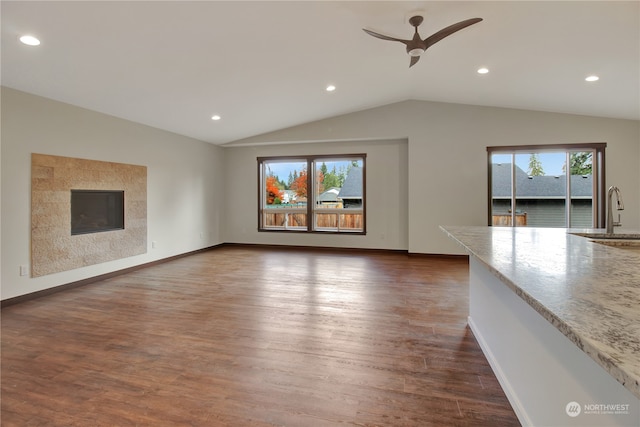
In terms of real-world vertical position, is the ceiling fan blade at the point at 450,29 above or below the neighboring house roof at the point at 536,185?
above

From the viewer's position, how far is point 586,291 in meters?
0.90

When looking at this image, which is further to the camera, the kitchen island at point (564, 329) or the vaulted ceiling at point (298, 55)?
the vaulted ceiling at point (298, 55)

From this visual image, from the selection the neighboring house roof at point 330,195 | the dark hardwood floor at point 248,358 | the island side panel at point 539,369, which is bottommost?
the dark hardwood floor at point 248,358

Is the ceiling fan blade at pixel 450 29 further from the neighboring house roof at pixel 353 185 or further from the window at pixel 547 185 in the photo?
the neighboring house roof at pixel 353 185

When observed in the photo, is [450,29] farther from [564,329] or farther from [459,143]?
[459,143]

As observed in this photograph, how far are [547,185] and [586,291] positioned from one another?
6086mm

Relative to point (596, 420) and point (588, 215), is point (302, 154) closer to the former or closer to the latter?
point (588, 215)

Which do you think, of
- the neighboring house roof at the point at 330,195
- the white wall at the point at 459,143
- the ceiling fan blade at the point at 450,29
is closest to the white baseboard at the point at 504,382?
the ceiling fan blade at the point at 450,29

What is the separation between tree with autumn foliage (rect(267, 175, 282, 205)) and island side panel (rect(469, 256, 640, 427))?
220 inches

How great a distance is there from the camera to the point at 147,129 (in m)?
5.30

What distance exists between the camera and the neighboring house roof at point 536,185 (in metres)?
5.68

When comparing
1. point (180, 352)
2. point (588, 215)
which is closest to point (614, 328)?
point (180, 352)

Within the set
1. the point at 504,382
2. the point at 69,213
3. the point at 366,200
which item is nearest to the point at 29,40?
the point at 69,213

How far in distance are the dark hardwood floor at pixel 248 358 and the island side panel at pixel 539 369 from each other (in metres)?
0.16
